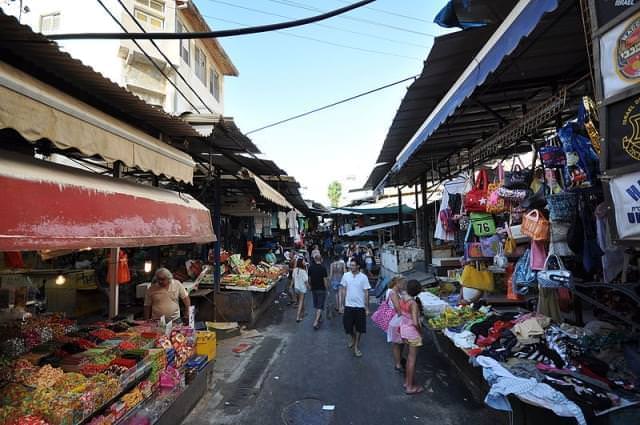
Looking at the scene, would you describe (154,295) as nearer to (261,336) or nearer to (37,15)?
(261,336)

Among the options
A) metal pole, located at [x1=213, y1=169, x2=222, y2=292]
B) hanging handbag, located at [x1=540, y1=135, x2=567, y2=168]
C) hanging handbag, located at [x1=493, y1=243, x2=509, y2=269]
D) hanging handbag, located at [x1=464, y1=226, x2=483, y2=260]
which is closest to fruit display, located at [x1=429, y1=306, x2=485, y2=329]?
hanging handbag, located at [x1=464, y1=226, x2=483, y2=260]

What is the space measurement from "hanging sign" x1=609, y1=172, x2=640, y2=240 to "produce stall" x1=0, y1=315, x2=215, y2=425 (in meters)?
4.31

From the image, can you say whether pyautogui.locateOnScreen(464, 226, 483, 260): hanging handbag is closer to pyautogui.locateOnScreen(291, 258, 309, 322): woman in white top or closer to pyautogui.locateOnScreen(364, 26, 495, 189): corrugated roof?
pyautogui.locateOnScreen(364, 26, 495, 189): corrugated roof

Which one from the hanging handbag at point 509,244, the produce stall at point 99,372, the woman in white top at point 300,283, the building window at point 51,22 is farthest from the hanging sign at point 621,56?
the building window at point 51,22

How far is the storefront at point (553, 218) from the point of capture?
2.31 meters

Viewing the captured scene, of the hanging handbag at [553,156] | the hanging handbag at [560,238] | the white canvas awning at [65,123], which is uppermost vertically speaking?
the white canvas awning at [65,123]

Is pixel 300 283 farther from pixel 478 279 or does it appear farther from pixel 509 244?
pixel 509 244

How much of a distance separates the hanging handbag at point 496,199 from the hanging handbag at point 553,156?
1.05 metres

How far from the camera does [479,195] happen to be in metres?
5.01

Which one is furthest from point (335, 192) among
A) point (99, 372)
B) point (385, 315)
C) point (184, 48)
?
point (99, 372)

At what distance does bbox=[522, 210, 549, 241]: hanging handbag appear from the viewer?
11.8 ft

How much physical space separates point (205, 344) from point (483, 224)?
4659 mm

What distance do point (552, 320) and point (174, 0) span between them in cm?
1965

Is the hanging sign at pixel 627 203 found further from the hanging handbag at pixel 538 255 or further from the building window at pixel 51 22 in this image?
the building window at pixel 51 22
